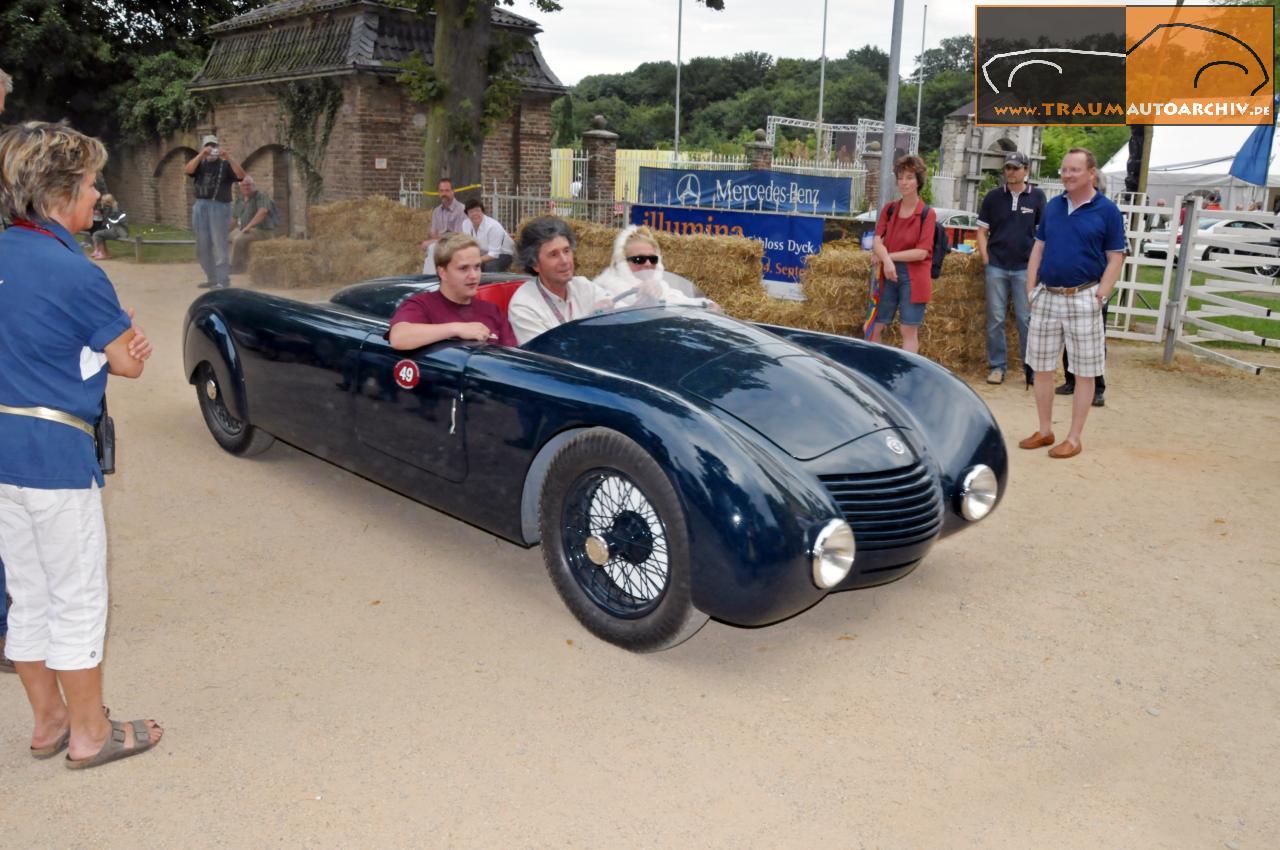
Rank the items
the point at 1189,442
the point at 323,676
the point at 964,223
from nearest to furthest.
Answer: the point at 323,676
the point at 1189,442
the point at 964,223

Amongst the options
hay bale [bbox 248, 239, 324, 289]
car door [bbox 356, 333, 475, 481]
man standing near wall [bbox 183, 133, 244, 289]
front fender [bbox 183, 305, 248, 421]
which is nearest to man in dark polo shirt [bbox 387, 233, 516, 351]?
car door [bbox 356, 333, 475, 481]

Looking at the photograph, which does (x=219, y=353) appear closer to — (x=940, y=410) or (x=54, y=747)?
(x=54, y=747)

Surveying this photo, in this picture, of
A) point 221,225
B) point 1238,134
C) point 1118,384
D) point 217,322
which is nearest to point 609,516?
point 217,322

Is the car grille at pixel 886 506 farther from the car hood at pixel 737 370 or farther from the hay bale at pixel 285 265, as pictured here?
the hay bale at pixel 285 265

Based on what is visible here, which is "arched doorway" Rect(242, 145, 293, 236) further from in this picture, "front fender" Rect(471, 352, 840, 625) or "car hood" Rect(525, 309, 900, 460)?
"front fender" Rect(471, 352, 840, 625)

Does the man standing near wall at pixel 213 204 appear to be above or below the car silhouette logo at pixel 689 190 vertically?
below

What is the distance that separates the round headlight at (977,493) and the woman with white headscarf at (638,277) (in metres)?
1.57

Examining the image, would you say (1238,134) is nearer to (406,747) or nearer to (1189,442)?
(1189,442)

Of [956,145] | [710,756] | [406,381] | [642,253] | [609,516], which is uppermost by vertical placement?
[956,145]

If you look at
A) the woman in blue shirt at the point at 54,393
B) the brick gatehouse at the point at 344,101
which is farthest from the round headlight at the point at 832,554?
the brick gatehouse at the point at 344,101

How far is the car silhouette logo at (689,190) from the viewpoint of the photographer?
22.1 metres

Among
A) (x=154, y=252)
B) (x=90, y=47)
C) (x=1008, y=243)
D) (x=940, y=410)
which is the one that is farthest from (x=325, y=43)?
(x=940, y=410)

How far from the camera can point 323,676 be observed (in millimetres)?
3510

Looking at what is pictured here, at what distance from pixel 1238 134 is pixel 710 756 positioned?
36.1m
